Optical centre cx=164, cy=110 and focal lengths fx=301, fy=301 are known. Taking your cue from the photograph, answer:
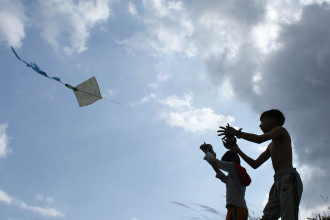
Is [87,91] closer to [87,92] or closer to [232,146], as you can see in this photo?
[87,92]

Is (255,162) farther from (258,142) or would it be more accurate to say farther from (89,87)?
(89,87)

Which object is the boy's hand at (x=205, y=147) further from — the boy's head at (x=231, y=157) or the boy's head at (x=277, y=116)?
the boy's head at (x=277, y=116)

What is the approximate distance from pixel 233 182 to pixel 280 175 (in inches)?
39.1

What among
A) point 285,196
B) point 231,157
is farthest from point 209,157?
point 285,196

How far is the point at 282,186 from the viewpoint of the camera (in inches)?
145

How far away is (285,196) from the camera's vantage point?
11.8 ft

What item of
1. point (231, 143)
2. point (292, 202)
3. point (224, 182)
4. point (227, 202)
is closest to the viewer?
point (292, 202)

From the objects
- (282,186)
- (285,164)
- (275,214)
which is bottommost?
(275,214)

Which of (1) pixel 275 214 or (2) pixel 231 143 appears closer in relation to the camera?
(1) pixel 275 214

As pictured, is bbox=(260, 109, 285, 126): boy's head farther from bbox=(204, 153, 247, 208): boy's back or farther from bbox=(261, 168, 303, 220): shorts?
bbox=(204, 153, 247, 208): boy's back

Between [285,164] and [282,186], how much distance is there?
29cm

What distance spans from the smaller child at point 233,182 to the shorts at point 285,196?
2.00 ft

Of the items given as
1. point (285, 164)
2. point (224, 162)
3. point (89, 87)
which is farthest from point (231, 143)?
point (89, 87)

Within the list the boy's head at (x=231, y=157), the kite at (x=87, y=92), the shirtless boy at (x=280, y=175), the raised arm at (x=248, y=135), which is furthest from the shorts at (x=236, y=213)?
the kite at (x=87, y=92)
